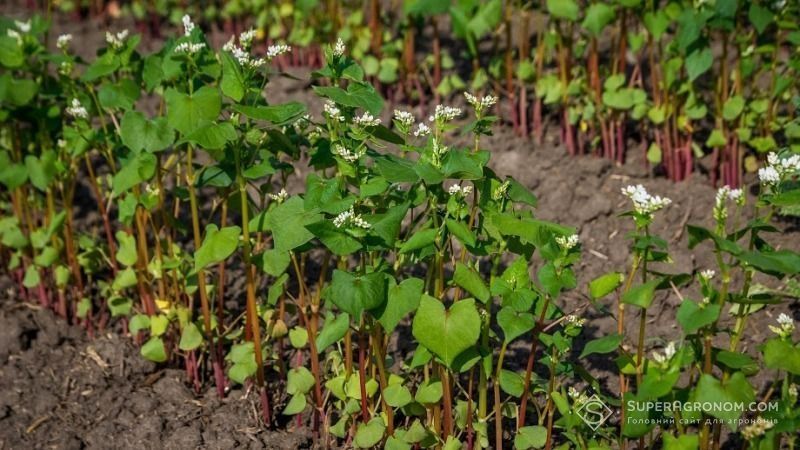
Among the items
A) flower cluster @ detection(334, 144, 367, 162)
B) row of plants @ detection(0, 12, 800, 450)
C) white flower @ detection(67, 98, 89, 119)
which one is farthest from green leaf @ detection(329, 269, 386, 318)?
white flower @ detection(67, 98, 89, 119)

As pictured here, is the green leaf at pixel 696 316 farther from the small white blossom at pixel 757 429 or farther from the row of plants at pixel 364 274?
the small white blossom at pixel 757 429

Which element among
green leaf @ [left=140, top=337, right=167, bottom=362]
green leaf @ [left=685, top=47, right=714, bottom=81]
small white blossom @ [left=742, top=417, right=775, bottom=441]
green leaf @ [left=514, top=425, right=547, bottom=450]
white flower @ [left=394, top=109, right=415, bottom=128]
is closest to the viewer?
small white blossom @ [left=742, top=417, right=775, bottom=441]

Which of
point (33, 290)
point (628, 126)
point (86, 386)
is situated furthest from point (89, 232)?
point (628, 126)

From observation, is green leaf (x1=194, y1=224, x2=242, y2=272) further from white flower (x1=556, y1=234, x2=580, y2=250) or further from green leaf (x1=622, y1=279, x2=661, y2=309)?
green leaf (x1=622, y1=279, x2=661, y2=309)

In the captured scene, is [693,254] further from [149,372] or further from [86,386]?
[86,386]

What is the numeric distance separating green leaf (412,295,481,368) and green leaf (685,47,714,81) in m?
1.63

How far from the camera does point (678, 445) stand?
6.39ft

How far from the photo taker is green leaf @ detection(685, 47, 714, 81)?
3.24 m

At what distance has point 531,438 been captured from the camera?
7.44 ft

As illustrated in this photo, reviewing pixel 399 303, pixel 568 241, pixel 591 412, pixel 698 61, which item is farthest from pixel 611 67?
pixel 399 303

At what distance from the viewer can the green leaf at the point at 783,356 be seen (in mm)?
1922

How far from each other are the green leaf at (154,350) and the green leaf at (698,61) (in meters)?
2.03

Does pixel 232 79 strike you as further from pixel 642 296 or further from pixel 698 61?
pixel 698 61

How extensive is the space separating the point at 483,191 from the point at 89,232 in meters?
2.00
